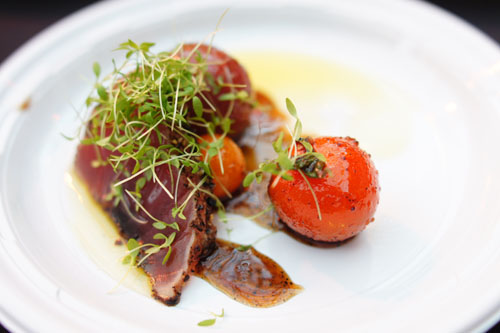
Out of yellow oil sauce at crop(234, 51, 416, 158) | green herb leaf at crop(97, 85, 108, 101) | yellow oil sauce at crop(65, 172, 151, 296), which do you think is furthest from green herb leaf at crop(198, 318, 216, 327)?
yellow oil sauce at crop(234, 51, 416, 158)

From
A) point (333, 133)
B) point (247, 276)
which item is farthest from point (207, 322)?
point (333, 133)

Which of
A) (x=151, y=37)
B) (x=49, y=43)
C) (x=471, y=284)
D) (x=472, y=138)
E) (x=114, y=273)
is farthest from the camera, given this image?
(x=151, y=37)

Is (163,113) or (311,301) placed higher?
(163,113)

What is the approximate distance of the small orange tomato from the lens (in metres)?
2.04

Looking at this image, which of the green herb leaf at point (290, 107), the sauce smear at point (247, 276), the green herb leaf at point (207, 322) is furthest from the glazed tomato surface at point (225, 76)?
the green herb leaf at point (207, 322)

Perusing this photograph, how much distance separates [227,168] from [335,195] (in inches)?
22.5

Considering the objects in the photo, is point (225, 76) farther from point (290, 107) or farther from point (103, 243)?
point (103, 243)

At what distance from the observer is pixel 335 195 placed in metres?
1.72

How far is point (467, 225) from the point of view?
1.92 m

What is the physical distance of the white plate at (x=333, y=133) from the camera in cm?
164

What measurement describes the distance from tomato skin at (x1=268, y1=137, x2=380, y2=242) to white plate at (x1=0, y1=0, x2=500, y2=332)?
0.16 metres

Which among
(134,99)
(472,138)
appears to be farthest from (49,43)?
(472,138)

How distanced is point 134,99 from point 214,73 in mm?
449

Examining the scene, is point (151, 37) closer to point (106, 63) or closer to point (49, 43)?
point (106, 63)
